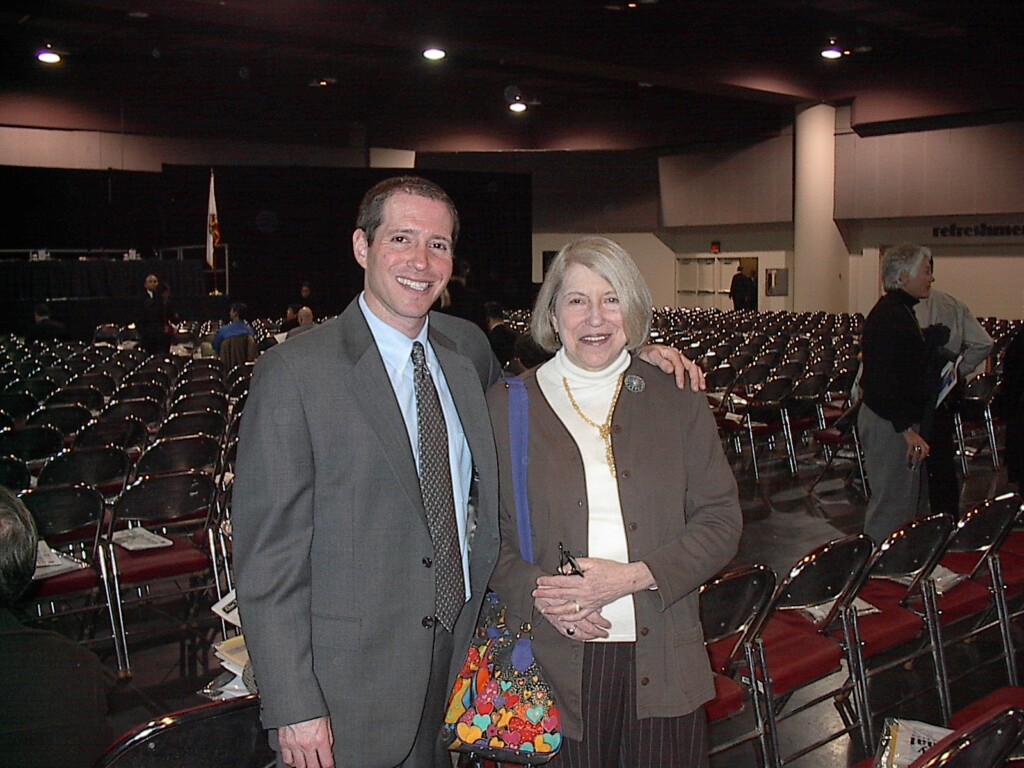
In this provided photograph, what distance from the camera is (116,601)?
4328mm

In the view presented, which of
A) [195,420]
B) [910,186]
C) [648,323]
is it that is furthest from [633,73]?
[648,323]

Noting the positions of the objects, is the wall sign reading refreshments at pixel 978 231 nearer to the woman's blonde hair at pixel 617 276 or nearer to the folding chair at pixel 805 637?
the folding chair at pixel 805 637

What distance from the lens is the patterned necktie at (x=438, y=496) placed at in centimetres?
199

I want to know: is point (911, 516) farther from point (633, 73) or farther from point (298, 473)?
point (633, 73)

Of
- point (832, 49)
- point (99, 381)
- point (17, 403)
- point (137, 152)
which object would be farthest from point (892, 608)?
point (137, 152)

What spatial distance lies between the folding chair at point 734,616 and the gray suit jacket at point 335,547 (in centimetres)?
126

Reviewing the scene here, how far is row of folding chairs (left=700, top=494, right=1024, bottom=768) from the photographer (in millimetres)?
3053

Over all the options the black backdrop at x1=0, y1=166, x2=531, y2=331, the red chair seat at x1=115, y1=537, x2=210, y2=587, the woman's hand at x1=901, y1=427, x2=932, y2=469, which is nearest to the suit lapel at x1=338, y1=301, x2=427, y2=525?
the red chair seat at x1=115, y1=537, x2=210, y2=587

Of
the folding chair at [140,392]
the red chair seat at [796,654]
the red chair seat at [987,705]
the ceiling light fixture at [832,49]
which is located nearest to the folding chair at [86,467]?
the folding chair at [140,392]

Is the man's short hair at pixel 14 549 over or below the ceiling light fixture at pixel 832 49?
below

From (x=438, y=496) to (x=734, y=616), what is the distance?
143 cm

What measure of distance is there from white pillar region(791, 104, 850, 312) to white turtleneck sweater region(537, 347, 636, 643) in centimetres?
1998

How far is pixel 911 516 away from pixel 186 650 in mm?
3655

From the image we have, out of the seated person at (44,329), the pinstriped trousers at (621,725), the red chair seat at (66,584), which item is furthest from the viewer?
the seated person at (44,329)
